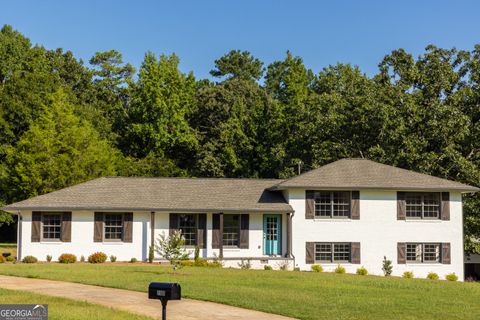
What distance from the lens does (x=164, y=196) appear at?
35031mm

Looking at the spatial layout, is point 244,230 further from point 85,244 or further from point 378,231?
point 85,244

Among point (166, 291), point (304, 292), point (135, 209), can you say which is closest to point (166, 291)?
point (166, 291)

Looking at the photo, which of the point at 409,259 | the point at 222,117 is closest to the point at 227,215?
the point at 409,259

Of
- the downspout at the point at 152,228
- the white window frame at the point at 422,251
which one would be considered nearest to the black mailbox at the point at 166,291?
the downspout at the point at 152,228

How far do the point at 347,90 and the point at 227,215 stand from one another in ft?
65.0

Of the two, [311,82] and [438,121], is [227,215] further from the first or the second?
[311,82]

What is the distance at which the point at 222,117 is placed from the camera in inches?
2491

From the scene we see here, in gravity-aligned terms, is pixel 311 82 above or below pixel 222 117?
above

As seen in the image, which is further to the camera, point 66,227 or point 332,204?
point 332,204

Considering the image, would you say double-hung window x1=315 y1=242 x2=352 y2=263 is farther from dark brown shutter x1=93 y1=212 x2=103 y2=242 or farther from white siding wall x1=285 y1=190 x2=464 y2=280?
dark brown shutter x1=93 y1=212 x2=103 y2=242

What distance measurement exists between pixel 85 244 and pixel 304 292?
1709cm

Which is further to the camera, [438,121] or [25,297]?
[438,121]

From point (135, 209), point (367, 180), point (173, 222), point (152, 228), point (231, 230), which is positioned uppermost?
point (367, 180)

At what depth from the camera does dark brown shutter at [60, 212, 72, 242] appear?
33.1 meters
